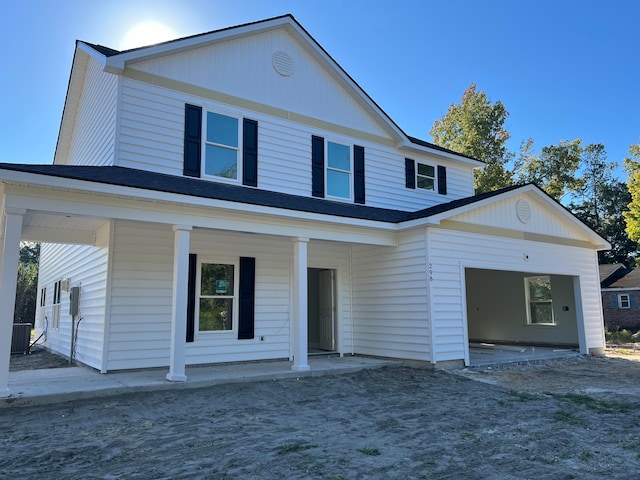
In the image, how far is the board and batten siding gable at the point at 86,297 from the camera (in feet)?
28.7

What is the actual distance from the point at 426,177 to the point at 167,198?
28.1 ft

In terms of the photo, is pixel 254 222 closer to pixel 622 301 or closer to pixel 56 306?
pixel 56 306

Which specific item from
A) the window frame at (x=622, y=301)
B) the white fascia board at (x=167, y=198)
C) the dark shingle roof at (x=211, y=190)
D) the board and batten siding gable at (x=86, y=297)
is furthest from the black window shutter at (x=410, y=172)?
the window frame at (x=622, y=301)

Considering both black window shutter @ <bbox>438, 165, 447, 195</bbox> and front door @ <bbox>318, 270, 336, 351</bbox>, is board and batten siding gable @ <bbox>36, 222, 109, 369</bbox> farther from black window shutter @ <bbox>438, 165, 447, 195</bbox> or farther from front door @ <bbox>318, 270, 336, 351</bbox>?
black window shutter @ <bbox>438, 165, 447, 195</bbox>

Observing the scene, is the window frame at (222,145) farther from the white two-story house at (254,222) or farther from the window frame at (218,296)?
the window frame at (218,296)

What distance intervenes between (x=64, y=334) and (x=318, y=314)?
6619 millimetres

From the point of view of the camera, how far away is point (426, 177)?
1389 cm

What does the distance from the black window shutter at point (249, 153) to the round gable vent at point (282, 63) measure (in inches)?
63.8

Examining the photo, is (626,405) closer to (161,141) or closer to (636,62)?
(161,141)

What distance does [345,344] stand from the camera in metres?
11.7

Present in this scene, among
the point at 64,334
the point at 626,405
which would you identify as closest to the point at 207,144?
the point at 64,334

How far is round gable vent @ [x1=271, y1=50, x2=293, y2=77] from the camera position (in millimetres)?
11234

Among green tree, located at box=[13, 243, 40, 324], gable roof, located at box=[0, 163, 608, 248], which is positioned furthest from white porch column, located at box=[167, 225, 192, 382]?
green tree, located at box=[13, 243, 40, 324]

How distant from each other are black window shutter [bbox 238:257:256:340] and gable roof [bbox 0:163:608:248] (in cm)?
165
